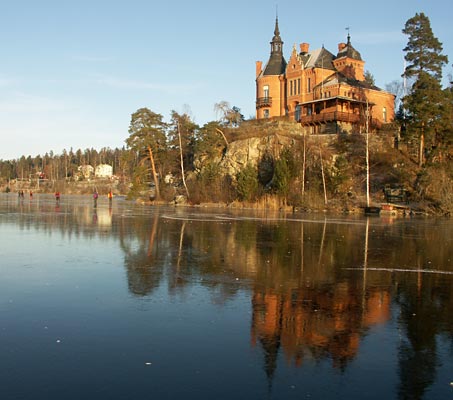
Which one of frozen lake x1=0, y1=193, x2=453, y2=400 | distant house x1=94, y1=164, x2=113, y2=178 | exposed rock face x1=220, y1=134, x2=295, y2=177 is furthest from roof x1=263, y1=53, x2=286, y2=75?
distant house x1=94, y1=164, x2=113, y2=178

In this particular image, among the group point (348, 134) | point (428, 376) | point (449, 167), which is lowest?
point (428, 376)

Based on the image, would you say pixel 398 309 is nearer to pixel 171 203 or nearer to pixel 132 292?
pixel 132 292

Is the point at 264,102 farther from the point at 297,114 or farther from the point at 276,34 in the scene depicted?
A: the point at 276,34

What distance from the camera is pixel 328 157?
2285 inches

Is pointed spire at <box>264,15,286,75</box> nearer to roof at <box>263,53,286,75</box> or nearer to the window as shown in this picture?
roof at <box>263,53,286,75</box>

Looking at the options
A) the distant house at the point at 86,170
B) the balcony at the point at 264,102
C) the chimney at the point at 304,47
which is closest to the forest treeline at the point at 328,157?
the balcony at the point at 264,102

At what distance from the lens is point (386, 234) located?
958 inches

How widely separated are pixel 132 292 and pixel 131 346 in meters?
3.67

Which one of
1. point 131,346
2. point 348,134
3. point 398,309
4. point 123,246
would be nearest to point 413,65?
point 348,134

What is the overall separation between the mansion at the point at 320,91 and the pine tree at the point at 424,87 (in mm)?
10082

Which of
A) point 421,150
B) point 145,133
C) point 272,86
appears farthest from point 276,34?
point 421,150

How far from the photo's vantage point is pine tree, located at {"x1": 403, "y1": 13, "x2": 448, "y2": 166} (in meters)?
51.3

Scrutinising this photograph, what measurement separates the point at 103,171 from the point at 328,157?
148 meters

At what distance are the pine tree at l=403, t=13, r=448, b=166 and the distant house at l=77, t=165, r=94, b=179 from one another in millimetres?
146420
